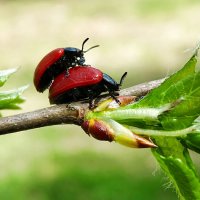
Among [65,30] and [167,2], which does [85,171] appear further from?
[167,2]

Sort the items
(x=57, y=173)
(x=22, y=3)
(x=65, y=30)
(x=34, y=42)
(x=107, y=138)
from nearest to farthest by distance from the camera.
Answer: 1. (x=107, y=138)
2. (x=57, y=173)
3. (x=34, y=42)
4. (x=65, y=30)
5. (x=22, y=3)

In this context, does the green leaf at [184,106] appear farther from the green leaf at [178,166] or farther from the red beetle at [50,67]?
the red beetle at [50,67]

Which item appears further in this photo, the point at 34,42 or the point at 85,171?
the point at 34,42

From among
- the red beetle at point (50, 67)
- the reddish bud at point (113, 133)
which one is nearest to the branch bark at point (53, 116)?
the reddish bud at point (113, 133)

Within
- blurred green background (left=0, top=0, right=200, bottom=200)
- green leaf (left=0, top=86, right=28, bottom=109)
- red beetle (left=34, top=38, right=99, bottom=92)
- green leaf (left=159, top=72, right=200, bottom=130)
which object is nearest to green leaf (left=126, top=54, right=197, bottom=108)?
green leaf (left=159, top=72, right=200, bottom=130)

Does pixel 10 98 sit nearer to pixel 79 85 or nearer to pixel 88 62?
pixel 79 85

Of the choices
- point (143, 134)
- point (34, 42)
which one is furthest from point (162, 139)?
point (34, 42)

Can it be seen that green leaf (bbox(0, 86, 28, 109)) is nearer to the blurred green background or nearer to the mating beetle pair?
the mating beetle pair
